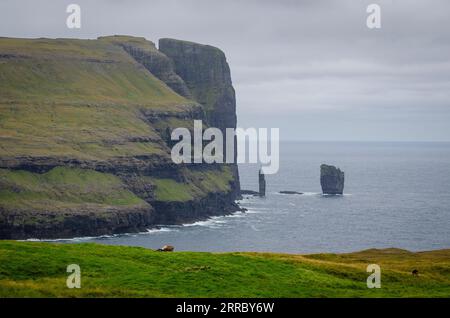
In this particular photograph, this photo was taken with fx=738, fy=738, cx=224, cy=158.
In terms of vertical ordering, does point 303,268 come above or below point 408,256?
above

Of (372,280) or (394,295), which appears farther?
(372,280)
